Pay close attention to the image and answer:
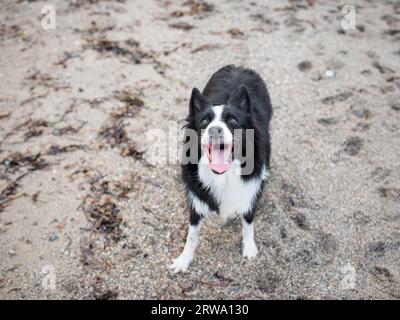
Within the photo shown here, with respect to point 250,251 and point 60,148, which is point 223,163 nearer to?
point 250,251

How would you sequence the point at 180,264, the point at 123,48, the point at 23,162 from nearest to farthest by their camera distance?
the point at 180,264 → the point at 23,162 → the point at 123,48

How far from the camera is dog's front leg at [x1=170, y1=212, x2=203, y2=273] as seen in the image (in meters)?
3.36

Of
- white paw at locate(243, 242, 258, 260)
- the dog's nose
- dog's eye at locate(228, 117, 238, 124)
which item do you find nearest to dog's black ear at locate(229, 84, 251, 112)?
dog's eye at locate(228, 117, 238, 124)

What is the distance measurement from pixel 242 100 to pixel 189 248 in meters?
1.41

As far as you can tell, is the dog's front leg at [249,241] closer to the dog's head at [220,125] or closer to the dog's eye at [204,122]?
the dog's head at [220,125]

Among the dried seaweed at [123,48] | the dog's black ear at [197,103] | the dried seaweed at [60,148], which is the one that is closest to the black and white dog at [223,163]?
the dog's black ear at [197,103]

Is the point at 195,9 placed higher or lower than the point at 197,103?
lower

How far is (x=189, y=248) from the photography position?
134 inches

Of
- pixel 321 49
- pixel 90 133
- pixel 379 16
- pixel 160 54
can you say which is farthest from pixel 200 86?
pixel 379 16

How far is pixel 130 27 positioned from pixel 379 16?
4.06m

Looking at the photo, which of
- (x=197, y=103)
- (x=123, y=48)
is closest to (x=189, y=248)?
(x=197, y=103)

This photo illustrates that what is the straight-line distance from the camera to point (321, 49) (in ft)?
18.4

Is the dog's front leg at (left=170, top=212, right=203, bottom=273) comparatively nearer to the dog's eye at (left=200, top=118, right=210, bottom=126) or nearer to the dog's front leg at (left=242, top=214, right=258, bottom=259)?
the dog's front leg at (left=242, top=214, right=258, bottom=259)

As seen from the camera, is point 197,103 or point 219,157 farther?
point 197,103
